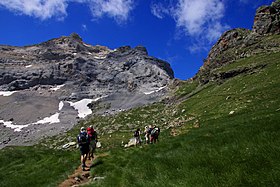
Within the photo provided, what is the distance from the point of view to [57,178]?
60.6ft

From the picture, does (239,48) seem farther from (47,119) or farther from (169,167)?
(169,167)

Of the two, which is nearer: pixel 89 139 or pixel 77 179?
pixel 77 179

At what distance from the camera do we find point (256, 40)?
400 feet

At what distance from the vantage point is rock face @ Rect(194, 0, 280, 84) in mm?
113500

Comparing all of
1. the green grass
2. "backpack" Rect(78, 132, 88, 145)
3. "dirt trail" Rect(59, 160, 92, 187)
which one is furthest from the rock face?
"dirt trail" Rect(59, 160, 92, 187)

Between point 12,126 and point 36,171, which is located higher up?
point 12,126

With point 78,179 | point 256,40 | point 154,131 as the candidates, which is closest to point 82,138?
point 78,179

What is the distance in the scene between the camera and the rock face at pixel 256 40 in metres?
114

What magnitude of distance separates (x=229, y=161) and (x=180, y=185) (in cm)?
185

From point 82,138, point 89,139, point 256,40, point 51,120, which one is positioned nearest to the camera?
point 82,138

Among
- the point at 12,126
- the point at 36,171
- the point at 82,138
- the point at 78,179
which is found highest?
→ the point at 12,126

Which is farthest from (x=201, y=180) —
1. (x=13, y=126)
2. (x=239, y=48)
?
(x=13, y=126)

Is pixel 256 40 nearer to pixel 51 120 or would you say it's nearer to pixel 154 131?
pixel 154 131

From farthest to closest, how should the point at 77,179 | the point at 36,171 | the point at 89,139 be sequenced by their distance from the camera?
the point at 89,139, the point at 36,171, the point at 77,179
